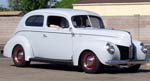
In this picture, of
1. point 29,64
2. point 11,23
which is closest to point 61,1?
point 11,23

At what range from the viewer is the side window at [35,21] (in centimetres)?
1757

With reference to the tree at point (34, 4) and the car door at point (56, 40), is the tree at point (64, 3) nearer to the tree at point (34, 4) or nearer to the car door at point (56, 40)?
the tree at point (34, 4)

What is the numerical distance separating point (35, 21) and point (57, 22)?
0.92m

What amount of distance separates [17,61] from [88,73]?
9.66 ft

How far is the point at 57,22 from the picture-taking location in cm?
1722

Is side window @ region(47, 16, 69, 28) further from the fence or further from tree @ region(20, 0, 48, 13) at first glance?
tree @ region(20, 0, 48, 13)

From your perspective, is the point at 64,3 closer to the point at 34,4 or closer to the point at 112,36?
the point at 34,4

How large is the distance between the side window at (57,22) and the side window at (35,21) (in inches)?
11.6

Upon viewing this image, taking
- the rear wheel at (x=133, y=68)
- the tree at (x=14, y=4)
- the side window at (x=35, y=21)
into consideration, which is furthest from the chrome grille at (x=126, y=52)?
the tree at (x=14, y=4)

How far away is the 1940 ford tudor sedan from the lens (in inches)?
622

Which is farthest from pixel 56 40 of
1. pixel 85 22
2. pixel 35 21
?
pixel 35 21

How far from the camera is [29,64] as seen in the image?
18312mm

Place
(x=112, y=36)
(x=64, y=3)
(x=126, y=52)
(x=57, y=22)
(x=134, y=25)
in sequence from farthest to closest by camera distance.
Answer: (x=64, y=3)
(x=134, y=25)
(x=57, y=22)
(x=126, y=52)
(x=112, y=36)

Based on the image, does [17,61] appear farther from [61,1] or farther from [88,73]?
[61,1]
